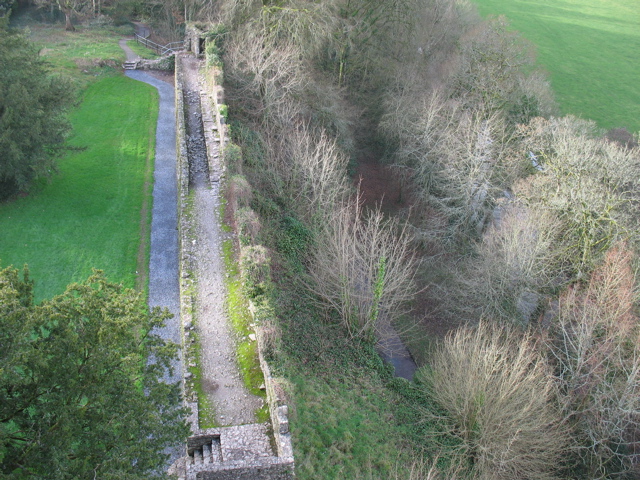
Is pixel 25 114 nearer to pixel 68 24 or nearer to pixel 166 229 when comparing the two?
pixel 166 229

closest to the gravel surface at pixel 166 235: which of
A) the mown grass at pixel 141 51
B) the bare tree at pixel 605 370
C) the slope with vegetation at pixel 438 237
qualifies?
the slope with vegetation at pixel 438 237

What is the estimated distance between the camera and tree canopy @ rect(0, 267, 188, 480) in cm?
919

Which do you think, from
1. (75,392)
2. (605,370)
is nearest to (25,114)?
(75,392)

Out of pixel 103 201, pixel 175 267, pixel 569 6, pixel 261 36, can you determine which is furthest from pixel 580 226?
pixel 569 6

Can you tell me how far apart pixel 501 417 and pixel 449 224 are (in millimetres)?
12882

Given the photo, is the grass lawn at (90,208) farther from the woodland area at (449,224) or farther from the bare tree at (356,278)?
the bare tree at (356,278)

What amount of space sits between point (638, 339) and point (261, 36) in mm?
22829

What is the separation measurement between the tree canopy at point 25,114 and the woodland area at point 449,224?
8.01 m

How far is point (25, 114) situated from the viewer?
21359 millimetres

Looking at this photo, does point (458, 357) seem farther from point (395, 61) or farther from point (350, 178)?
point (395, 61)

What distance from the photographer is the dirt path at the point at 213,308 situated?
14312mm

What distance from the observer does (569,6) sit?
69688 mm

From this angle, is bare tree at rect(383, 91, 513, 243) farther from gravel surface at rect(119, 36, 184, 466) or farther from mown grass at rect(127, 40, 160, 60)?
mown grass at rect(127, 40, 160, 60)

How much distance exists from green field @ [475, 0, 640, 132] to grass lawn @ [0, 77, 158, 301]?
35143mm
